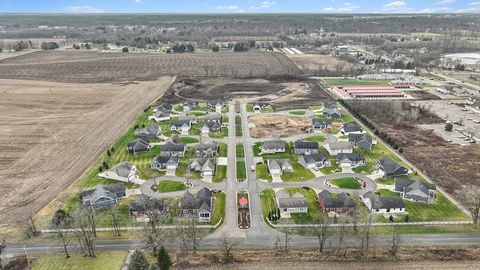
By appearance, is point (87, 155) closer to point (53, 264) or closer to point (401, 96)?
point (53, 264)

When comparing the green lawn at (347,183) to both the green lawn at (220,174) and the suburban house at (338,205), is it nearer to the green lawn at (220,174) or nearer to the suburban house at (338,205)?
the suburban house at (338,205)

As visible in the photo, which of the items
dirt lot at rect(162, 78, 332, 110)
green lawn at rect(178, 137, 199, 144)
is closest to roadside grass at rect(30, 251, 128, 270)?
green lawn at rect(178, 137, 199, 144)

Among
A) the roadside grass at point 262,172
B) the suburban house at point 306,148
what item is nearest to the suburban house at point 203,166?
the roadside grass at point 262,172

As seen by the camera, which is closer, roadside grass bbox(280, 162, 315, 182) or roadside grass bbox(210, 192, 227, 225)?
roadside grass bbox(210, 192, 227, 225)

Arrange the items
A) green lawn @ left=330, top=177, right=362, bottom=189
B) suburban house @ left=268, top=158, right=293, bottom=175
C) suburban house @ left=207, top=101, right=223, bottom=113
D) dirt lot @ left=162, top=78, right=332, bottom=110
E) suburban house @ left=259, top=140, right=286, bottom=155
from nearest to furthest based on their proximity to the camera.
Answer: green lawn @ left=330, top=177, right=362, bottom=189 < suburban house @ left=268, top=158, right=293, bottom=175 < suburban house @ left=259, top=140, right=286, bottom=155 < suburban house @ left=207, top=101, right=223, bottom=113 < dirt lot @ left=162, top=78, right=332, bottom=110

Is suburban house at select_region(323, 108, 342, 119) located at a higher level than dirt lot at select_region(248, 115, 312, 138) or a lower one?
higher

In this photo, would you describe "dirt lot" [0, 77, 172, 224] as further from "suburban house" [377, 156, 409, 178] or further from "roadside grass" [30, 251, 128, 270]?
"suburban house" [377, 156, 409, 178]

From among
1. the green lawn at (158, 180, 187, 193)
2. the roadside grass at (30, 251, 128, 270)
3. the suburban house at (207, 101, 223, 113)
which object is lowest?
the roadside grass at (30, 251, 128, 270)
